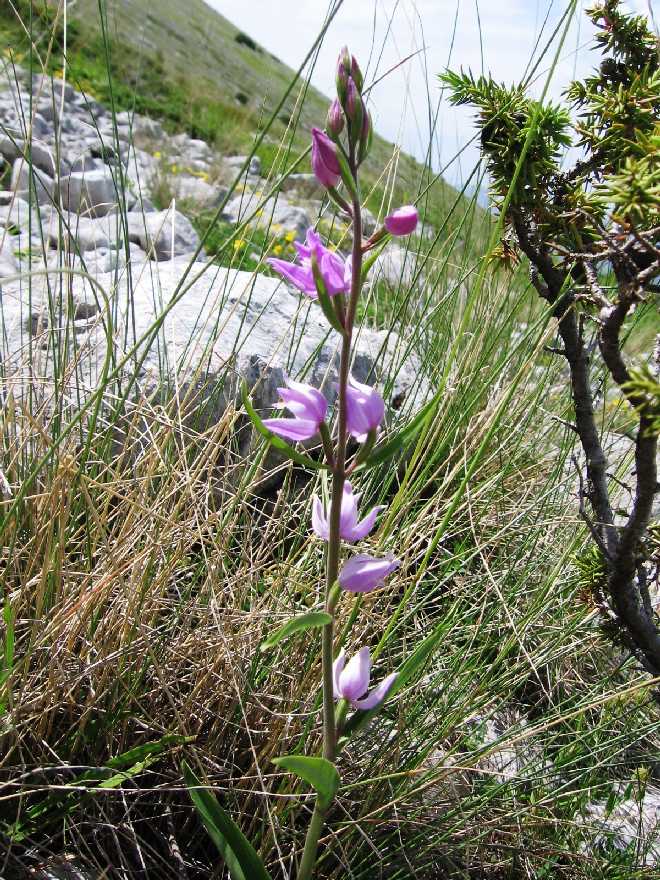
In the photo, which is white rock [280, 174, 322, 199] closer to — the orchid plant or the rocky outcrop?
the rocky outcrop

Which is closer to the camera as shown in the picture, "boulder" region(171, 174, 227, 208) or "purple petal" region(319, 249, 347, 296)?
"purple petal" region(319, 249, 347, 296)

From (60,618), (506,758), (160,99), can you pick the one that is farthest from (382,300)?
(160,99)

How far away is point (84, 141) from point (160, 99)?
13.8 feet

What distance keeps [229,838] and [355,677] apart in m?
0.22

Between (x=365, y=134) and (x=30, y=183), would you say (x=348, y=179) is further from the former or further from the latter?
(x=30, y=183)

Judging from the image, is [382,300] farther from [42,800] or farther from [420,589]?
[42,800]

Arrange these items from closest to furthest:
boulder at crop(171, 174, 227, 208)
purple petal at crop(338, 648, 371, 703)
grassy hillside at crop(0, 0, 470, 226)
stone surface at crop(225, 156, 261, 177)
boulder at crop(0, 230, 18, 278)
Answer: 1. purple petal at crop(338, 648, 371, 703)
2. grassy hillside at crop(0, 0, 470, 226)
3. boulder at crop(0, 230, 18, 278)
4. boulder at crop(171, 174, 227, 208)
5. stone surface at crop(225, 156, 261, 177)

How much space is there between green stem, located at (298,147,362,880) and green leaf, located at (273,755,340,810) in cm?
3

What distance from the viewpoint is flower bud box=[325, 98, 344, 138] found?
550 millimetres

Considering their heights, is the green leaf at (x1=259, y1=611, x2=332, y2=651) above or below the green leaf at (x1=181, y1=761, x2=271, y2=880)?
above

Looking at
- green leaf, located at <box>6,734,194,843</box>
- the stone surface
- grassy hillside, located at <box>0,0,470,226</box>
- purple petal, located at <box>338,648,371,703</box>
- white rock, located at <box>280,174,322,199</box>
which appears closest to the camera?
purple petal, located at <box>338,648,371,703</box>

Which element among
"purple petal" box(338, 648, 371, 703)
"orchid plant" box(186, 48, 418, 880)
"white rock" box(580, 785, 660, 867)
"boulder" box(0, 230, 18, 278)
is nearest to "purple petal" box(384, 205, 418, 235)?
"orchid plant" box(186, 48, 418, 880)

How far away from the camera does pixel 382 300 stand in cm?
264

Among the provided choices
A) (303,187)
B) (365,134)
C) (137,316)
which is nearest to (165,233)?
(137,316)
